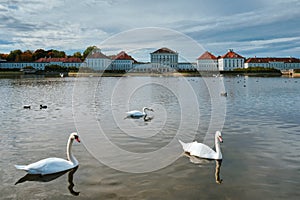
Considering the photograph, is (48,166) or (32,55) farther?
(32,55)

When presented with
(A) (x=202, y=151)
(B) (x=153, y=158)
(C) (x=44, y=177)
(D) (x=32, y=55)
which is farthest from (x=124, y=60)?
(D) (x=32, y=55)

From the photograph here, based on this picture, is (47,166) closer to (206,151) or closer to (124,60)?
(206,151)

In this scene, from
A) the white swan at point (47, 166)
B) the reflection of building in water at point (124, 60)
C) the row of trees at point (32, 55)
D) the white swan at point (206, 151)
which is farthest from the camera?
the row of trees at point (32, 55)

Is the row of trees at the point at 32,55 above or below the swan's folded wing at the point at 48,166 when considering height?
above

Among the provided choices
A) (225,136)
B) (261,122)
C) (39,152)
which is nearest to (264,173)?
(225,136)

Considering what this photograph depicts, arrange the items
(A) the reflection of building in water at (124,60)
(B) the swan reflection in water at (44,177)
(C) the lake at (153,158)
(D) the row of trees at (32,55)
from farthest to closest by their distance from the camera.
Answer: (D) the row of trees at (32,55)
(A) the reflection of building in water at (124,60)
(B) the swan reflection in water at (44,177)
(C) the lake at (153,158)

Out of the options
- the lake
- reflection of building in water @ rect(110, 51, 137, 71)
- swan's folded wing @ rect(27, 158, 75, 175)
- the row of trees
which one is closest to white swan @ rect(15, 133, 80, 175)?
swan's folded wing @ rect(27, 158, 75, 175)

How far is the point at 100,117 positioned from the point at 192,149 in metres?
7.34

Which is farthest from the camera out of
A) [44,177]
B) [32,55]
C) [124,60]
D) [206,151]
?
[32,55]

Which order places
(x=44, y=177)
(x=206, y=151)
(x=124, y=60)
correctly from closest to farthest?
1. (x=44, y=177)
2. (x=206, y=151)
3. (x=124, y=60)

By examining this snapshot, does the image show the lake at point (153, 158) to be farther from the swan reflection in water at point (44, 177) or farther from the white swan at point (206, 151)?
the white swan at point (206, 151)

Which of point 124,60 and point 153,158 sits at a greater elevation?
point 124,60

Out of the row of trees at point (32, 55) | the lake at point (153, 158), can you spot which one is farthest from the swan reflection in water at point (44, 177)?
the row of trees at point (32, 55)

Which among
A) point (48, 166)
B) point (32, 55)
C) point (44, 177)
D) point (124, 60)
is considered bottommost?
point (44, 177)
